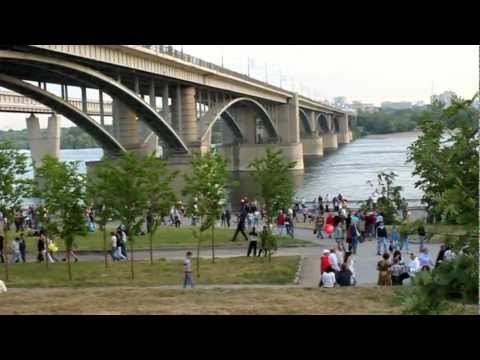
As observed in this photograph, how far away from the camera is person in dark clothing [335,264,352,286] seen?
452 inches

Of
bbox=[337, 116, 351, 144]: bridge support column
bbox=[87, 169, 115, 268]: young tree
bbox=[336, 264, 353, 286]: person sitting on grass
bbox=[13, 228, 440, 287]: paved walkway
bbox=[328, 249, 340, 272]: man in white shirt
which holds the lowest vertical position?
bbox=[13, 228, 440, 287]: paved walkway

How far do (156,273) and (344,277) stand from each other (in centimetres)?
462

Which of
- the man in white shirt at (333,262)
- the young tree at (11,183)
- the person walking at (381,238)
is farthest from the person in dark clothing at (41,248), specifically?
the person walking at (381,238)

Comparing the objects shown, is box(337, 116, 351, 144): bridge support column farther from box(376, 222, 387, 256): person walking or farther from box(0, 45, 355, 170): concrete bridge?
box(376, 222, 387, 256): person walking

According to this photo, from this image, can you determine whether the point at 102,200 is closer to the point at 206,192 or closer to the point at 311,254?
the point at 206,192

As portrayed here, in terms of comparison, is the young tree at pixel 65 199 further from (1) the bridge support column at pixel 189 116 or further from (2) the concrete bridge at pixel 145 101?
(1) the bridge support column at pixel 189 116

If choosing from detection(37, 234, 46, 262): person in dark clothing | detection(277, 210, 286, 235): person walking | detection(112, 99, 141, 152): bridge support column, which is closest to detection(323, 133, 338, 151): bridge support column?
detection(112, 99, 141, 152): bridge support column

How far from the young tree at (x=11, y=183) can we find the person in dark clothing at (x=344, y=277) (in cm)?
763

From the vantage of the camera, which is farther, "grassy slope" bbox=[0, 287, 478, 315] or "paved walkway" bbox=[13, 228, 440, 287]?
"paved walkway" bbox=[13, 228, 440, 287]

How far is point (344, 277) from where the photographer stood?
11.5 metres

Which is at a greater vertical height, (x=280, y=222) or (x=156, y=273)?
(x=280, y=222)

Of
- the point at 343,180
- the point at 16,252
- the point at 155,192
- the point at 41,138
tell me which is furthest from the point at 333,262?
the point at 343,180

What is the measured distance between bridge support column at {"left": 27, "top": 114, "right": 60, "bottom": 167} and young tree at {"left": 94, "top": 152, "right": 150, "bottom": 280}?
2961cm
